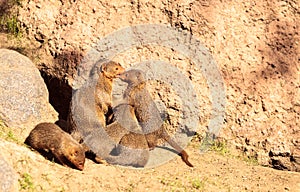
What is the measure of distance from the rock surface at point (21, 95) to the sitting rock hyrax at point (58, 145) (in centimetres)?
31

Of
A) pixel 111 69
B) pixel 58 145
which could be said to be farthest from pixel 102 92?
pixel 58 145

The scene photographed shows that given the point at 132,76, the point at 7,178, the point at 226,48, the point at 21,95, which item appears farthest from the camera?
the point at 226,48

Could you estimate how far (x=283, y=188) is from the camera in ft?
22.3

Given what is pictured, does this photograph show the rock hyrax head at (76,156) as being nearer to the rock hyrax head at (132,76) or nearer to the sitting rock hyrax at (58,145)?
the sitting rock hyrax at (58,145)

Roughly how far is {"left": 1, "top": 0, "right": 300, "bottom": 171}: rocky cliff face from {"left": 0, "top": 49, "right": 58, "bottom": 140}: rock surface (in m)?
0.44

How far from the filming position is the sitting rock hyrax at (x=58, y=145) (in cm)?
675

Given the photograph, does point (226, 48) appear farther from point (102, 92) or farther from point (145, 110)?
point (102, 92)

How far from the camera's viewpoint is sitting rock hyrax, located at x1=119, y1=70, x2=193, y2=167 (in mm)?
7438

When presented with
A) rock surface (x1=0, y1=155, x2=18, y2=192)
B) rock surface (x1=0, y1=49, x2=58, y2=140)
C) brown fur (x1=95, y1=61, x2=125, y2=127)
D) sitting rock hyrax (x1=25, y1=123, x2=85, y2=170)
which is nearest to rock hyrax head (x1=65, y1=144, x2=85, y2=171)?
sitting rock hyrax (x1=25, y1=123, x2=85, y2=170)

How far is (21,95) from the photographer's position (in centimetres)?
750

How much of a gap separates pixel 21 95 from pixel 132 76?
139cm

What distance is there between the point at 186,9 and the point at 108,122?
185 centimetres

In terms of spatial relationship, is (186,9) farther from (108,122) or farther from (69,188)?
(69,188)

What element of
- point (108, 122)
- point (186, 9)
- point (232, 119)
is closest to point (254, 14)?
point (186, 9)
